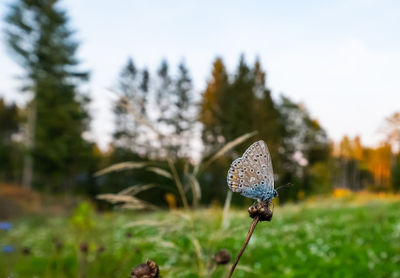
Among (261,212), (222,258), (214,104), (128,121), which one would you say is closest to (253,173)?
(261,212)

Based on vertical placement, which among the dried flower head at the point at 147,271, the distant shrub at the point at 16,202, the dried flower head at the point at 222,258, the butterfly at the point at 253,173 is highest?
the butterfly at the point at 253,173

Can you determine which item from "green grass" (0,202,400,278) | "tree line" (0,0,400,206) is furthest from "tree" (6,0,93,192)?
"green grass" (0,202,400,278)

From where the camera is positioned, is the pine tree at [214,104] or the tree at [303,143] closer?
the pine tree at [214,104]

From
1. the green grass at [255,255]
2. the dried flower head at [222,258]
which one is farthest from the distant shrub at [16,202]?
the dried flower head at [222,258]

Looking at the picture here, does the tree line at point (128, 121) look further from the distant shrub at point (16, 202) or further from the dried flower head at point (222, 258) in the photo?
the dried flower head at point (222, 258)

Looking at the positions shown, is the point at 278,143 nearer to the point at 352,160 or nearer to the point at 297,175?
the point at 297,175

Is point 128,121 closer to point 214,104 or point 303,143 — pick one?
point 214,104

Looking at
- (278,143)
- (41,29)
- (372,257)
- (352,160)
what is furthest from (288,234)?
(352,160)
